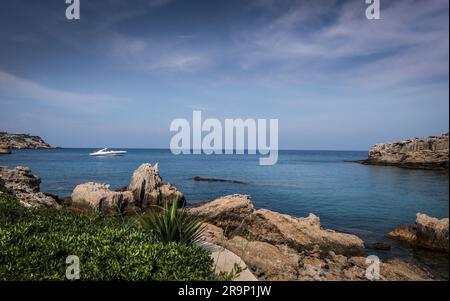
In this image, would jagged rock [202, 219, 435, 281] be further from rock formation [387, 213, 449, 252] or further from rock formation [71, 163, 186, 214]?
rock formation [71, 163, 186, 214]

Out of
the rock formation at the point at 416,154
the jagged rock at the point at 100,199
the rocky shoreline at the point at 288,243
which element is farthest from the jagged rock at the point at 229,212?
the rock formation at the point at 416,154

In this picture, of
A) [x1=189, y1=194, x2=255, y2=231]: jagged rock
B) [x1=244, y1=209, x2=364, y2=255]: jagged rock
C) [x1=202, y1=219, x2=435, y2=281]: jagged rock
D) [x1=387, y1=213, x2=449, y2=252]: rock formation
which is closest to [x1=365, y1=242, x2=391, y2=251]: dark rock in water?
[x1=387, y1=213, x2=449, y2=252]: rock formation

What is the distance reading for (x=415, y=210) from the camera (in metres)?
26.2

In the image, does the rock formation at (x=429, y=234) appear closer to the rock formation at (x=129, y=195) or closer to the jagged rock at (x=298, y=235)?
the jagged rock at (x=298, y=235)

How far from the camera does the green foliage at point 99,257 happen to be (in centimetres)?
527

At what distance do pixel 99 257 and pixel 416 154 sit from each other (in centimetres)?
7812

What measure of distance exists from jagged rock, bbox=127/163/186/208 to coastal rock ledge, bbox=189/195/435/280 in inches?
392

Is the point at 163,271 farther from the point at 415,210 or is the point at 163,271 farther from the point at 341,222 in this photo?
the point at 415,210

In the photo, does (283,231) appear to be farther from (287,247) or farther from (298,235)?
(287,247)

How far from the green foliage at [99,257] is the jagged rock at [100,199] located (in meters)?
16.8

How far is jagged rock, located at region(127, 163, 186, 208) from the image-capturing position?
1031 inches

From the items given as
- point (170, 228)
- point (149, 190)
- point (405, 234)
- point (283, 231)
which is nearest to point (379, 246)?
point (405, 234)
